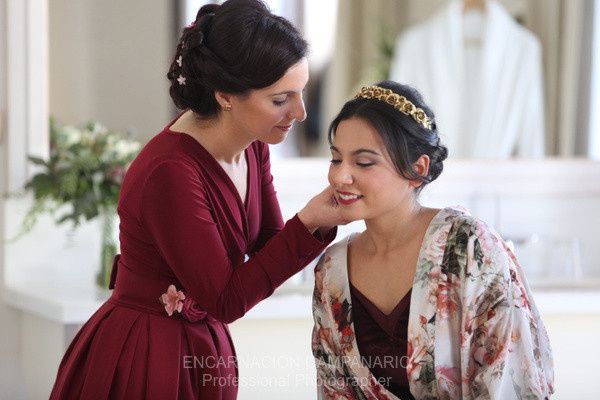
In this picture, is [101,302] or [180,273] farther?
[101,302]

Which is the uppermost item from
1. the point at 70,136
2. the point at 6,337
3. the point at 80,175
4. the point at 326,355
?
the point at 70,136

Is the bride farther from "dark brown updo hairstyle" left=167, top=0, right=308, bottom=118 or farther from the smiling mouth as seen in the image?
"dark brown updo hairstyle" left=167, top=0, right=308, bottom=118

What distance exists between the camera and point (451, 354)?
181cm

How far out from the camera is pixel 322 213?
5.97ft

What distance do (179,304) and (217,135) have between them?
311mm

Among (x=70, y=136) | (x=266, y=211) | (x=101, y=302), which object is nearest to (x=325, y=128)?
(x=70, y=136)

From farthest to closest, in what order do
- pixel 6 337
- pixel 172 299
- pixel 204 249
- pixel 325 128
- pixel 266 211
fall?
1. pixel 325 128
2. pixel 6 337
3. pixel 266 211
4. pixel 172 299
5. pixel 204 249

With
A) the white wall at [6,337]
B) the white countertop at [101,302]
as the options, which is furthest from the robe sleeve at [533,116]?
the white wall at [6,337]

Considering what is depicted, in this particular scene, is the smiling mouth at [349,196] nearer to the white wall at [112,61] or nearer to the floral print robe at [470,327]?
the floral print robe at [470,327]

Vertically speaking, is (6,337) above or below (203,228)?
below

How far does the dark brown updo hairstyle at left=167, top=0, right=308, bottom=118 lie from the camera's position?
1.77 metres

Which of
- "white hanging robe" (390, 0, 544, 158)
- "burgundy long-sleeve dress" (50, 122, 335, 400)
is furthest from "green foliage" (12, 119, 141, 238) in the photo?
"burgundy long-sleeve dress" (50, 122, 335, 400)

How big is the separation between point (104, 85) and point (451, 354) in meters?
1.91

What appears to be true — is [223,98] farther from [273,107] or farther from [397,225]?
[397,225]
